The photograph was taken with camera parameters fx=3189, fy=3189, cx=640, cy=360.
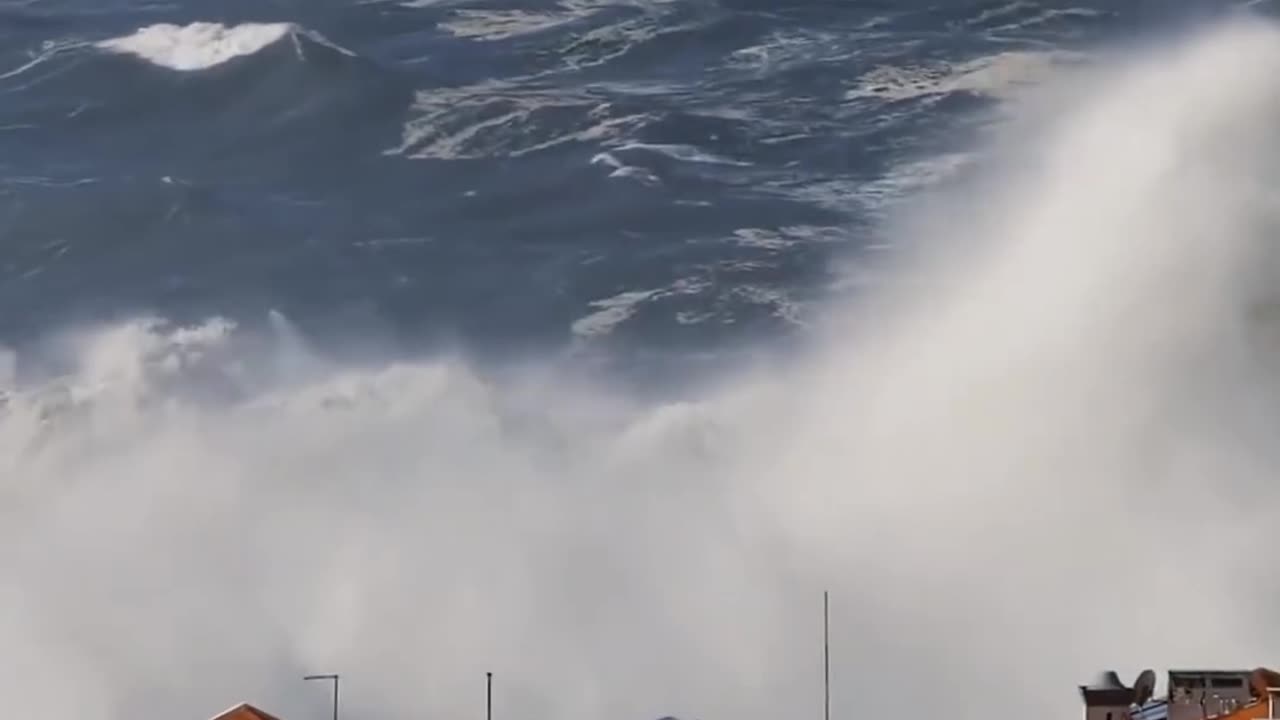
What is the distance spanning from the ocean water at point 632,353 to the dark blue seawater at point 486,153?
197mm

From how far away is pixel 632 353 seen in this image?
279ft

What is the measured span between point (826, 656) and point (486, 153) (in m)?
38.6

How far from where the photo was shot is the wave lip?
357 ft

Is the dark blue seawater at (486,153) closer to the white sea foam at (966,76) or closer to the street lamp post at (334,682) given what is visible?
the white sea foam at (966,76)

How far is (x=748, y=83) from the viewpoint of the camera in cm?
10231

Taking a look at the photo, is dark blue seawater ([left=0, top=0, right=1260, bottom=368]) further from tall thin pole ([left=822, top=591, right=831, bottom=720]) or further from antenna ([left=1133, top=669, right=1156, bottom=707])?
antenna ([left=1133, top=669, right=1156, bottom=707])

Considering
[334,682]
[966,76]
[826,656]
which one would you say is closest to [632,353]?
[334,682]

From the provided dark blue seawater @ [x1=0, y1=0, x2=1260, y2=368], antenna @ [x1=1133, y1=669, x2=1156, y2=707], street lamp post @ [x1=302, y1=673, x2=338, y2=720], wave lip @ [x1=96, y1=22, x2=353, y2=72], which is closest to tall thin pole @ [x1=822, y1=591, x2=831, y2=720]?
street lamp post @ [x1=302, y1=673, x2=338, y2=720]

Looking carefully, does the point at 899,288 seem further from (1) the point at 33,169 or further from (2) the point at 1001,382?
(1) the point at 33,169

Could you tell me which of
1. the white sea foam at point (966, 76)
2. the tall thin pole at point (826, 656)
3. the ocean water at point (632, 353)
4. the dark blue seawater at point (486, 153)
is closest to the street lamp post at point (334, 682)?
the ocean water at point (632, 353)

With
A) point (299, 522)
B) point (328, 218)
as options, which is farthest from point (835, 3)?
point (299, 522)

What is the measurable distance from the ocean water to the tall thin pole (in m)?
0.25

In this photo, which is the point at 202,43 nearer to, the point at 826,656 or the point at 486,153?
the point at 486,153

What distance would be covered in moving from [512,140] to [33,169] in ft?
49.4
